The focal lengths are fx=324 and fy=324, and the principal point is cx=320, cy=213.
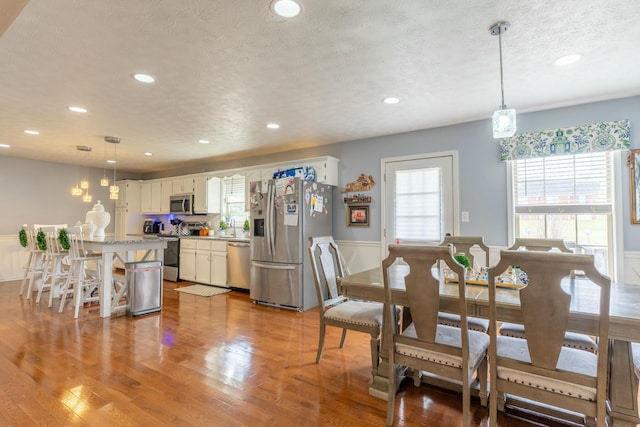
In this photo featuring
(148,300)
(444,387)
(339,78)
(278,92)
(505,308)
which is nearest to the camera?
(505,308)

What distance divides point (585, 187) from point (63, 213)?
8.89 metres

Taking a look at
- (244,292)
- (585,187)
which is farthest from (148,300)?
(585,187)

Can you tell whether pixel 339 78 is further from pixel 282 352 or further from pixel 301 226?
pixel 282 352

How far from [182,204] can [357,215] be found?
3.85 m

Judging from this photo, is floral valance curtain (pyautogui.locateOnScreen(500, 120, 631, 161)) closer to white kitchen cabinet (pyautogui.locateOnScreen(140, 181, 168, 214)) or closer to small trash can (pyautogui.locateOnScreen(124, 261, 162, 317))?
small trash can (pyautogui.locateOnScreen(124, 261, 162, 317))

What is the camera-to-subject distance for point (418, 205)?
427 cm

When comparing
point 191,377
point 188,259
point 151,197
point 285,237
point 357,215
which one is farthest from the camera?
point 151,197

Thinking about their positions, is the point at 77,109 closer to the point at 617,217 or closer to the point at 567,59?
the point at 567,59

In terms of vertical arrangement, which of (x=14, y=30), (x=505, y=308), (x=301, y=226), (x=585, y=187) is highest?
(x=14, y=30)

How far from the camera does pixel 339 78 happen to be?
2.76m

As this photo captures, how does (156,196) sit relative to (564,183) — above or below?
above

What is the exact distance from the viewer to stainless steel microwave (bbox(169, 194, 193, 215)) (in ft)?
21.5

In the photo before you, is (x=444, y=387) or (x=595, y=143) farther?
(x=595, y=143)

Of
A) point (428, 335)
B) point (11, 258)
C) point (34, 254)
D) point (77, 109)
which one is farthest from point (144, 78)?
point (11, 258)
